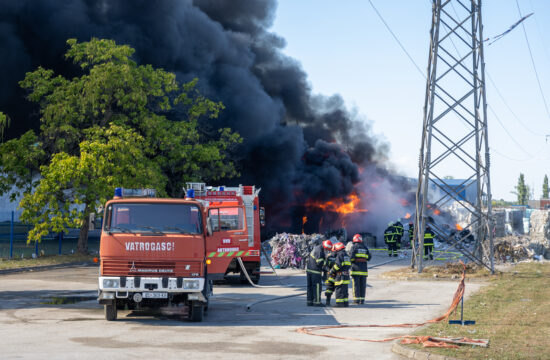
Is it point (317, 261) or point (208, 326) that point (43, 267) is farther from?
point (208, 326)

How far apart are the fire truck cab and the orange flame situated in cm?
3241

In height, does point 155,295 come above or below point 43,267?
below

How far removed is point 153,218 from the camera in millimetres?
11156

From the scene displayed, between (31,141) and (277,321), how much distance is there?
59.1ft

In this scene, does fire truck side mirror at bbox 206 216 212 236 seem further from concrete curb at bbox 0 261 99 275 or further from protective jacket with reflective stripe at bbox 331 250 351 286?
concrete curb at bbox 0 261 99 275

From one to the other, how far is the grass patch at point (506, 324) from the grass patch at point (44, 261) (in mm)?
15494

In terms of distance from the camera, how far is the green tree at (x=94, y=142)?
2433 cm

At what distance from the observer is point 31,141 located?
25.9 meters

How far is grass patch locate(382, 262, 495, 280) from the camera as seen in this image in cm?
2091

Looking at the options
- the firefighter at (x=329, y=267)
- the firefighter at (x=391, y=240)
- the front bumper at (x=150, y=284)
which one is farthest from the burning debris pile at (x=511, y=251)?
the front bumper at (x=150, y=284)

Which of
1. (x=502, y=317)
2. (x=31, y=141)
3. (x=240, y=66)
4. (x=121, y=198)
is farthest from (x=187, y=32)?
(x=502, y=317)

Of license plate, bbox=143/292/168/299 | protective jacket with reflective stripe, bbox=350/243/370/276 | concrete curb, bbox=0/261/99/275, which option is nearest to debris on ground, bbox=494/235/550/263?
protective jacket with reflective stripe, bbox=350/243/370/276

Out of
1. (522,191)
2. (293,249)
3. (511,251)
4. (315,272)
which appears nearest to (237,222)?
(315,272)

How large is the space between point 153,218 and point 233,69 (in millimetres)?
27581
